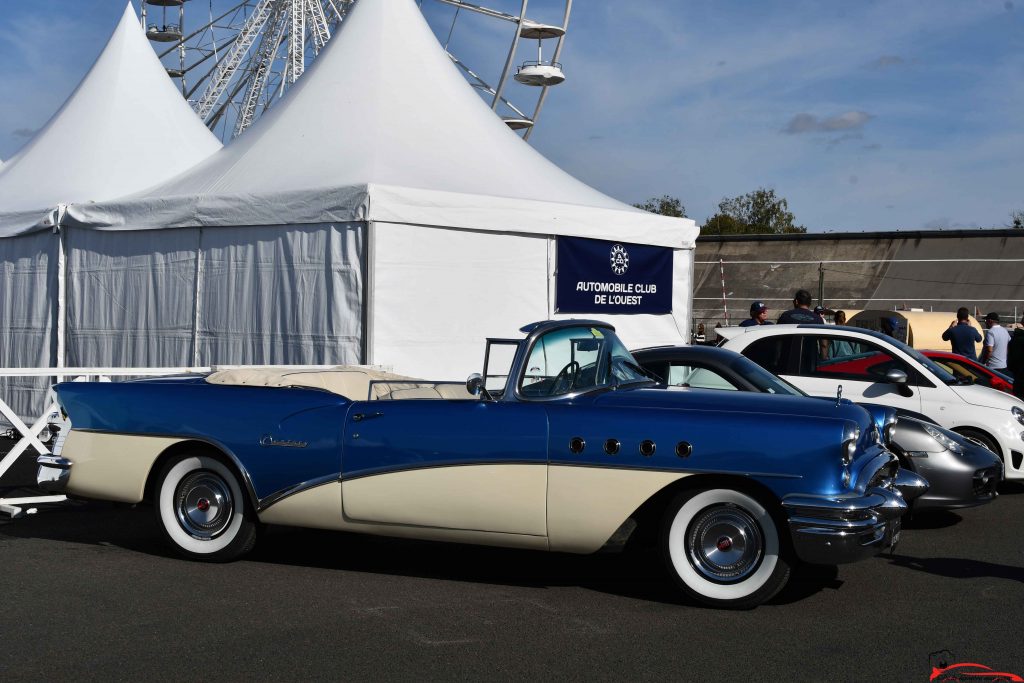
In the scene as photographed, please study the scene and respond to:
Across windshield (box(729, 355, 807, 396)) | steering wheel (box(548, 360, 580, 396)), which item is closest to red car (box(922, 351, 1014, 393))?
windshield (box(729, 355, 807, 396))

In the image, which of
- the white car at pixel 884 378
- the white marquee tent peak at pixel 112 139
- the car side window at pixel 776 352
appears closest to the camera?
the white car at pixel 884 378

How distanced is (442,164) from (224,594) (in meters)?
7.23

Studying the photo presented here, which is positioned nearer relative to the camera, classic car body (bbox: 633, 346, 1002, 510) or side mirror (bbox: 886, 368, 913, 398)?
classic car body (bbox: 633, 346, 1002, 510)

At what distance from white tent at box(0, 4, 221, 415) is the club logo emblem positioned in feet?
18.8

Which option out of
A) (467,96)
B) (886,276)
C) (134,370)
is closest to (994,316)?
(467,96)

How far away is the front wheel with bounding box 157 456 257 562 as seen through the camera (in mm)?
6172

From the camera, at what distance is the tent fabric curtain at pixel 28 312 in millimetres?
12671

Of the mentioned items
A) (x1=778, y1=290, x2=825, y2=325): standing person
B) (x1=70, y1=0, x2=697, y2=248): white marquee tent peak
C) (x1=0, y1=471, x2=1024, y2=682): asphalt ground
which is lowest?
(x1=0, y1=471, x2=1024, y2=682): asphalt ground

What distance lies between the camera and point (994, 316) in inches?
623

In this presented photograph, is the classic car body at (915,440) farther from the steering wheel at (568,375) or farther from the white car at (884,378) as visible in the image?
the steering wheel at (568,375)

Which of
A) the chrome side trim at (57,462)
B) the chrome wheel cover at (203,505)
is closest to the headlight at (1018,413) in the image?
the chrome wheel cover at (203,505)

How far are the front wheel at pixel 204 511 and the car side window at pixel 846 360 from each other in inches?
213

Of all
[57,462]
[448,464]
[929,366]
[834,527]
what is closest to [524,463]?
[448,464]

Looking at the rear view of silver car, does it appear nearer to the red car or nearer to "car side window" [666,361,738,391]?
"car side window" [666,361,738,391]
